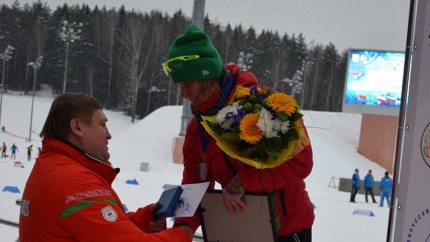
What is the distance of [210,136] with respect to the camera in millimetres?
1914

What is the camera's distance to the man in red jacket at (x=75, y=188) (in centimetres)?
151

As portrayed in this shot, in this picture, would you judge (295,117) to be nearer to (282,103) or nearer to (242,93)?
(282,103)

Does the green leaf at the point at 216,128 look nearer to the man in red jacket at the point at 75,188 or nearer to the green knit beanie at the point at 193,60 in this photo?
the green knit beanie at the point at 193,60

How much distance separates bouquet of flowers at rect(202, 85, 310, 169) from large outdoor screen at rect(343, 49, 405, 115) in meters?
22.6

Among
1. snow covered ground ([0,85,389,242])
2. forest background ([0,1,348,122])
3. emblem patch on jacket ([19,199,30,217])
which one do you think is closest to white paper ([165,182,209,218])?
emblem patch on jacket ([19,199,30,217])

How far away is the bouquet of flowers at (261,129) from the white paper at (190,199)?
20cm

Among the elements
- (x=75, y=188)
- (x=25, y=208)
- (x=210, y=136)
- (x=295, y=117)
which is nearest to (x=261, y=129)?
(x=295, y=117)

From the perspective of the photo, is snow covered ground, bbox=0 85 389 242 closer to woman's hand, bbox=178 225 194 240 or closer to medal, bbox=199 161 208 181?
medal, bbox=199 161 208 181

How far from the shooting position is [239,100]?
5.76 ft

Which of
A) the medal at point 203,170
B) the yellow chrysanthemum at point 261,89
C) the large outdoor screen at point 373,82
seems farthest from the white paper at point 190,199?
the large outdoor screen at point 373,82

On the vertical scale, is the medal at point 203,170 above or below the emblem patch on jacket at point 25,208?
above

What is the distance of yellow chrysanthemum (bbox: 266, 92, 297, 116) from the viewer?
5.51ft

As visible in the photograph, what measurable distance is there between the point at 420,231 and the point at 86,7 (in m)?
29.0

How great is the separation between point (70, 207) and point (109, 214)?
0.36 ft
